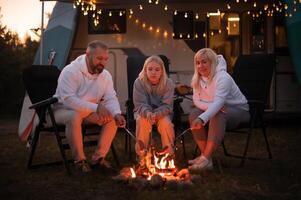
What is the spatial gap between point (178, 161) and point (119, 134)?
2614 mm

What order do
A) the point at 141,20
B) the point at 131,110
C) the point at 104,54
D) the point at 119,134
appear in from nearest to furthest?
the point at 104,54 < the point at 131,110 < the point at 119,134 < the point at 141,20

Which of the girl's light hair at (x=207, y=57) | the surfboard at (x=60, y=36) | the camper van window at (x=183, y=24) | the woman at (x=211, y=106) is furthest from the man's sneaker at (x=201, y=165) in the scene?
the camper van window at (x=183, y=24)

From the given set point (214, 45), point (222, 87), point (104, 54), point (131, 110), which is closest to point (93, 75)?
point (104, 54)

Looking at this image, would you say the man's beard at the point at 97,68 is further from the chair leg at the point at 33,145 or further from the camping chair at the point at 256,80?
the camping chair at the point at 256,80

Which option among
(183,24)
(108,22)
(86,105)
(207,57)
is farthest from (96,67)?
(183,24)

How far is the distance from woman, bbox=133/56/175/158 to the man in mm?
222

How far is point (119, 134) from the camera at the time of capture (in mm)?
7453

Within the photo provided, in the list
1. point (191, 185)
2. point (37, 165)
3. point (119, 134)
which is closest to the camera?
point (191, 185)

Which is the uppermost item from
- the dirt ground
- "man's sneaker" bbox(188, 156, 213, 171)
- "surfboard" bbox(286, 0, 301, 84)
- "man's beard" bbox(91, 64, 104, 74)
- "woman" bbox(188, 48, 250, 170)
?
"surfboard" bbox(286, 0, 301, 84)

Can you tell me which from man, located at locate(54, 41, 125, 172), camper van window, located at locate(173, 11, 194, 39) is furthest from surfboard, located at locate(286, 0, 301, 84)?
man, located at locate(54, 41, 125, 172)

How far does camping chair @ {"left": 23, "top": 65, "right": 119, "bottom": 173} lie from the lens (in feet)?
14.5

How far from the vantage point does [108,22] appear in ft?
26.9

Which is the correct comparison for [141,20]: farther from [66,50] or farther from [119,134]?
[119,134]

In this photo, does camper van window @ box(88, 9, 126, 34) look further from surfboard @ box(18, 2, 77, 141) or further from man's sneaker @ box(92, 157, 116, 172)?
man's sneaker @ box(92, 157, 116, 172)
